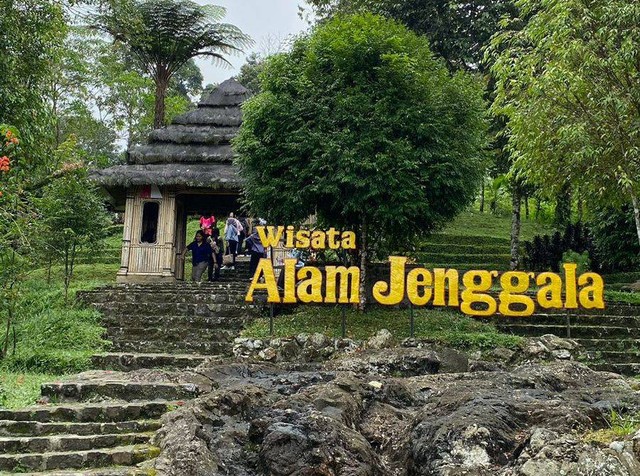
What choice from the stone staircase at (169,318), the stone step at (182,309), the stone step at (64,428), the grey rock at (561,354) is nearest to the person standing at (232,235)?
the stone staircase at (169,318)

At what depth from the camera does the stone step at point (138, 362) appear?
1012cm

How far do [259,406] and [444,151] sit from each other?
7.04 metres

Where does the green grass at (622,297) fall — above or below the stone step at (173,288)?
above

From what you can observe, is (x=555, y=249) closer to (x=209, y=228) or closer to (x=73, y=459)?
(x=209, y=228)

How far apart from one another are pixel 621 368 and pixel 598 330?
1.60 metres

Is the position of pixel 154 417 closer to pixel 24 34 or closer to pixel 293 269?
pixel 293 269

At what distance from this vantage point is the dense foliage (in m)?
11.9

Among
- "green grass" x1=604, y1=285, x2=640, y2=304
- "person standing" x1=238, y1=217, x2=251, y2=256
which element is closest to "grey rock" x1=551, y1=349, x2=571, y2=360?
"green grass" x1=604, y1=285, x2=640, y2=304

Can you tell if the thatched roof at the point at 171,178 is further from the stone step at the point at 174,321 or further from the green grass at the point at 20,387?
the green grass at the point at 20,387

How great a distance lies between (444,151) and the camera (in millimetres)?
12305

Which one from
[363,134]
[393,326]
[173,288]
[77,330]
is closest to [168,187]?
[173,288]

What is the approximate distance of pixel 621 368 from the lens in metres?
10.8

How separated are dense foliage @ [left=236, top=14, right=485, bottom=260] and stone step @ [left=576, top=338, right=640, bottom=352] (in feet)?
11.6

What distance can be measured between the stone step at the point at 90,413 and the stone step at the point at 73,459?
3.07 feet
